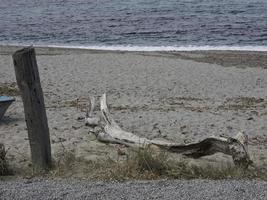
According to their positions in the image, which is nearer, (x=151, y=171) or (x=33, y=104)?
(x=151, y=171)

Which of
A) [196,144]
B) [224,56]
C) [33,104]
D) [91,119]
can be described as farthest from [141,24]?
[33,104]

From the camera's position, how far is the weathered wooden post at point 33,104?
6629mm

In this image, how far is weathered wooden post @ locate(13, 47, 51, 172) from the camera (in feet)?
21.7

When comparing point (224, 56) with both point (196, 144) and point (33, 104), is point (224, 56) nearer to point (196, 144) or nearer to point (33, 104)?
point (196, 144)

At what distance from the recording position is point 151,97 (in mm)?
13805

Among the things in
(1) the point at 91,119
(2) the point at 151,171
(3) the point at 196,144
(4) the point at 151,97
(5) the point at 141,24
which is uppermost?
(2) the point at 151,171

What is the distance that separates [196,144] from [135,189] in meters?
1.89

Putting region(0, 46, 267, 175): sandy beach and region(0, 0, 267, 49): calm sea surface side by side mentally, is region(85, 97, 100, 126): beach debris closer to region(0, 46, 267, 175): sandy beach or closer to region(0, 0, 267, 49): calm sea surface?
region(0, 46, 267, 175): sandy beach

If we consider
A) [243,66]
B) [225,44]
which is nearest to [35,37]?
[225,44]

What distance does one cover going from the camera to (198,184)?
20.4 feet

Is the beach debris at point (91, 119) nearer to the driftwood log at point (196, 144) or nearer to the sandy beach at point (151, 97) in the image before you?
the sandy beach at point (151, 97)

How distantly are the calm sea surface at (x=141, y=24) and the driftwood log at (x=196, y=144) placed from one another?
20.1m

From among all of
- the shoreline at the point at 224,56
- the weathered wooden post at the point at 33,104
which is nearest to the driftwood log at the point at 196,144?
the weathered wooden post at the point at 33,104

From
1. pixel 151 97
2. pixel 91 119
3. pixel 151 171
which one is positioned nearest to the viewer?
pixel 151 171
